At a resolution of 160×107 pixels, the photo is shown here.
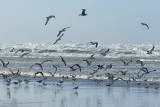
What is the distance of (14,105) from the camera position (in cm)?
2164

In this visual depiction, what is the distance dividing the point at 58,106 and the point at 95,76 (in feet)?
51.7

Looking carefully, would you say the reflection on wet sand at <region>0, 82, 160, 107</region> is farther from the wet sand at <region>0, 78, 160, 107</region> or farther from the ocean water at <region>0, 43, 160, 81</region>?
the ocean water at <region>0, 43, 160, 81</region>

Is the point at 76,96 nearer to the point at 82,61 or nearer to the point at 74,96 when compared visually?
the point at 74,96

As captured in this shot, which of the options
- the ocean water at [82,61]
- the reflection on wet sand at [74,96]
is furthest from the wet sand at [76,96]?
the ocean water at [82,61]

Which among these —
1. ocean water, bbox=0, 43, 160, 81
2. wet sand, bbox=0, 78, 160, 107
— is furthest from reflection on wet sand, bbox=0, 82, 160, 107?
ocean water, bbox=0, 43, 160, 81

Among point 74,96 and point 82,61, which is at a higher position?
point 82,61

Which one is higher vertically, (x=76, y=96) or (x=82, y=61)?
(x=82, y=61)

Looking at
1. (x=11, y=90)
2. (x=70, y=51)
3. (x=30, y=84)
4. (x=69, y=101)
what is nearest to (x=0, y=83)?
(x=30, y=84)

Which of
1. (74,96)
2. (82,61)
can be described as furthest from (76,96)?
(82,61)

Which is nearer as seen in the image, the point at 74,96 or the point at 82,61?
the point at 74,96

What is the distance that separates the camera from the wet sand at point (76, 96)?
2250 cm

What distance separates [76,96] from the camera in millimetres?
25141

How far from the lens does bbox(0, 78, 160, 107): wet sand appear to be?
73.8 feet

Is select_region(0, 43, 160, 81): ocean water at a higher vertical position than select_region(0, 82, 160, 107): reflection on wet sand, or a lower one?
higher
